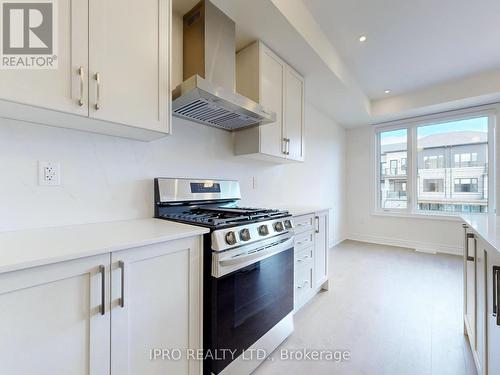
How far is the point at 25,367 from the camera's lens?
0.74m

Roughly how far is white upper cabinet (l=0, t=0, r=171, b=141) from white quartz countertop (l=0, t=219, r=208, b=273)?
55 centimetres

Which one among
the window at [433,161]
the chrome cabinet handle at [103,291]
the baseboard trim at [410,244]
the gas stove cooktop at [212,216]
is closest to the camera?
the chrome cabinet handle at [103,291]

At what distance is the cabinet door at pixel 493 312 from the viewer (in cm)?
95

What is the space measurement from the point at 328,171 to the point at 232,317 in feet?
11.8

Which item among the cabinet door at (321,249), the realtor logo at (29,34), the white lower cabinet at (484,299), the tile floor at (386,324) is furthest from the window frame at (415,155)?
the realtor logo at (29,34)

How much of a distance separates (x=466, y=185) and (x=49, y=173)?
18.3 feet

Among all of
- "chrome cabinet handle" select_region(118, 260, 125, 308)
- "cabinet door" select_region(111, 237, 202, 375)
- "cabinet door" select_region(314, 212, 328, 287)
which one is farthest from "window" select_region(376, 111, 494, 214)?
"chrome cabinet handle" select_region(118, 260, 125, 308)

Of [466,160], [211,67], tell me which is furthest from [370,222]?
[211,67]

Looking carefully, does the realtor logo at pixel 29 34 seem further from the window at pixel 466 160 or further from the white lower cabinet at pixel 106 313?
the window at pixel 466 160

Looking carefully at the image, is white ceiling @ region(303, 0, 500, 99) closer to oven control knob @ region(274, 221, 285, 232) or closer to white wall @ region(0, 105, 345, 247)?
white wall @ region(0, 105, 345, 247)

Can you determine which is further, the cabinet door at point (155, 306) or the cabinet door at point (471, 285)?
the cabinet door at point (471, 285)

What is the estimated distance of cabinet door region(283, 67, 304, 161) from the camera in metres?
2.38

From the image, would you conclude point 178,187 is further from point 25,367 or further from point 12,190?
point 25,367

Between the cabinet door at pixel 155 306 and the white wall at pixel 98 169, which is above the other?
the white wall at pixel 98 169
